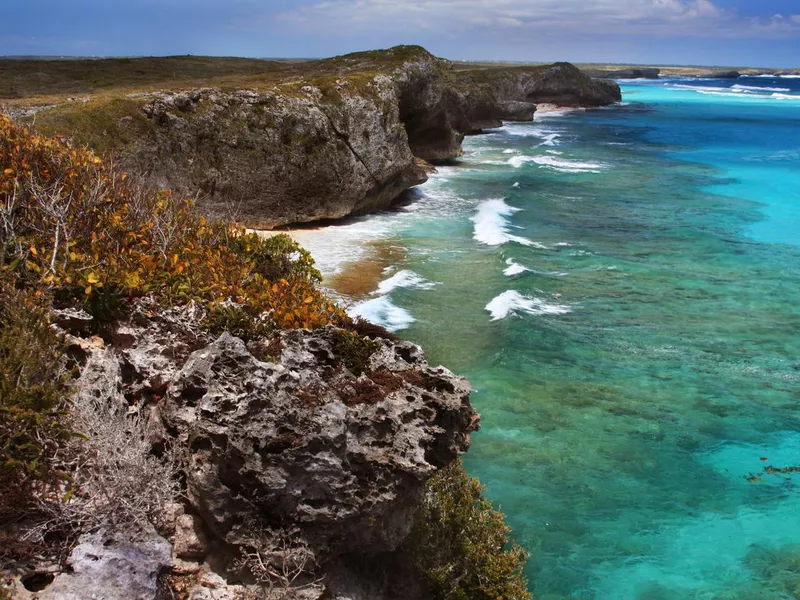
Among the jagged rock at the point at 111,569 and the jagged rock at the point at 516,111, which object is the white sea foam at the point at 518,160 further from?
the jagged rock at the point at 111,569

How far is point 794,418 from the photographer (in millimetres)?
15305

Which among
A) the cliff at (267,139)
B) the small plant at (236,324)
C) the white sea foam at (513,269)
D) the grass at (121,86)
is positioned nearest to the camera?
the small plant at (236,324)

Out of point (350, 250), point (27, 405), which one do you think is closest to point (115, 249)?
point (27, 405)

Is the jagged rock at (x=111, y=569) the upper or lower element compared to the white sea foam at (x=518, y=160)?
lower

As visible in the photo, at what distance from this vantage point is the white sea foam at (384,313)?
59.3 ft

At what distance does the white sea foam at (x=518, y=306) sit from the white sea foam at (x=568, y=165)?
93.6 feet

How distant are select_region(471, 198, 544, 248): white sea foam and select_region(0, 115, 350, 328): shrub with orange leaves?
17781 millimetres

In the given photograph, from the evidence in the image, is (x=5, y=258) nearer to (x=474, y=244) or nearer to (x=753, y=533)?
(x=753, y=533)

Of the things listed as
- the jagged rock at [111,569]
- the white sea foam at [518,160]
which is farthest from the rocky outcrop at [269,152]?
the white sea foam at [518,160]

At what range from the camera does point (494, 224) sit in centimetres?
3009

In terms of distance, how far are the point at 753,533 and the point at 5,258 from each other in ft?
39.9

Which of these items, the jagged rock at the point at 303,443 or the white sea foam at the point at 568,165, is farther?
the white sea foam at the point at 568,165

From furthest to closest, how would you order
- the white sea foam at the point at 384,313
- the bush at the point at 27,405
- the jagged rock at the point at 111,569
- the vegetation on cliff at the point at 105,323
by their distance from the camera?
the white sea foam at the point at 384,313, the vegetation on cliff at the point at 105,323, the bush at the point at 27,405, the jagged rock at the point at 111,569

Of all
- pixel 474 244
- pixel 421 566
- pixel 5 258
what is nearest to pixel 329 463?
pixel 421 566
